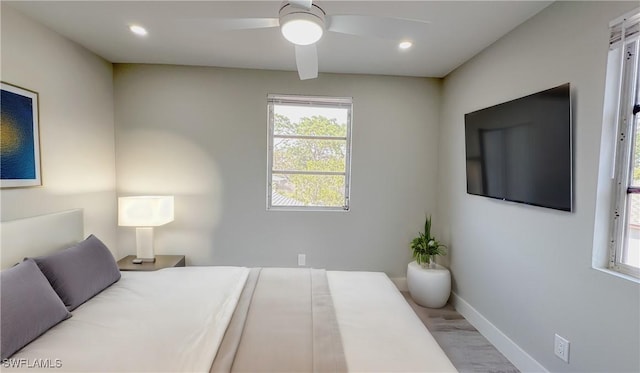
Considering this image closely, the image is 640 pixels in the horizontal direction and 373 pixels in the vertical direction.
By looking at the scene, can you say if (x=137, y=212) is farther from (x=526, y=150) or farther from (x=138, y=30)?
(x=526, y=150)

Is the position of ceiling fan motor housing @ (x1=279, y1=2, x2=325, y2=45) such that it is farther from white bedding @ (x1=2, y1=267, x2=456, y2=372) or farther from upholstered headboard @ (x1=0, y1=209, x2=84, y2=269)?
upholstered headboard @ (x1=0, y1=209, x2=84, y2=269)

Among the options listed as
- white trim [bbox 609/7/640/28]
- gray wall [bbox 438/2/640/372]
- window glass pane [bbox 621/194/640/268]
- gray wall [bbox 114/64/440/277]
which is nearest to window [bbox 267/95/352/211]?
gray wall [bbox 114/64/440/277]

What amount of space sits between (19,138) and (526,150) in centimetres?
358

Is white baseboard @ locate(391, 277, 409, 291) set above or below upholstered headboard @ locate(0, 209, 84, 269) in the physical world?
below

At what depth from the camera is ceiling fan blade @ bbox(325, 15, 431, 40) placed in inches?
62.6

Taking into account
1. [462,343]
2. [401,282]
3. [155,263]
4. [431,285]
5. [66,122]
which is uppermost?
[66,122]

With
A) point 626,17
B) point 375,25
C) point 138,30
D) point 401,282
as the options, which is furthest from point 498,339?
point 138,30

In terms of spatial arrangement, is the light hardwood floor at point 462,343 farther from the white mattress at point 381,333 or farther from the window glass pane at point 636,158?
the window glass pane at point 636,158

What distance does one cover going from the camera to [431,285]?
9.92ft

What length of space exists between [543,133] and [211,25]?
7.24ft

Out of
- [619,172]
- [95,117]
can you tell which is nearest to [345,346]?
[619,172]

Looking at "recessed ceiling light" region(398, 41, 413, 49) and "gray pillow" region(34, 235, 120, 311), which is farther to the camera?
"recessed ceiling light" region(398, 41, 413, 49)

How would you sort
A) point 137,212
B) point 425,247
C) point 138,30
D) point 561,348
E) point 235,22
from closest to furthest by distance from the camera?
point 235,22
point 561,348
point 138,30
point 137,212
point 425,247

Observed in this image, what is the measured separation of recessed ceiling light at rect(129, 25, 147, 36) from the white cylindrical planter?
10.9ft
